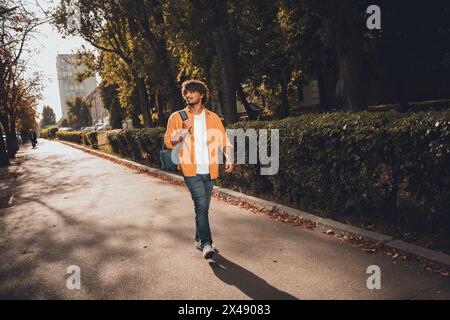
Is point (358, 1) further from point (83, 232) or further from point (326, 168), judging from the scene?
point (83, 232)

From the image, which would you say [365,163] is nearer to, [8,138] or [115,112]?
[8,138]

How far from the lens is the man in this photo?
14.1ft

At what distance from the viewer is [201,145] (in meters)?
4.36

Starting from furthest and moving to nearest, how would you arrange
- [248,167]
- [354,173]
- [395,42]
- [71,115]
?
1. [71,115]
2. [395,42]
3. [248,167]
4. [354,173]

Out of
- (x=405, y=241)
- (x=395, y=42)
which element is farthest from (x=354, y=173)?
(x=395, y=42)

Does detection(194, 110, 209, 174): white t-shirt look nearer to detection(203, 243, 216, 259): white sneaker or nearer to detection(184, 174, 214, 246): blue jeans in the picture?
detection(184, 174, 214, 246): blue jeans

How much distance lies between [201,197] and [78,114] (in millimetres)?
97563

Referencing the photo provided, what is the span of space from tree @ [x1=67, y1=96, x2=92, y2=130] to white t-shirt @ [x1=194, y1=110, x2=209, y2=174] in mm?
96218

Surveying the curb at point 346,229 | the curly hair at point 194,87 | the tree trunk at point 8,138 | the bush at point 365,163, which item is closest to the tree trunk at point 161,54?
the curb at point 346,229

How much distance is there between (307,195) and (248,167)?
5.64 feet

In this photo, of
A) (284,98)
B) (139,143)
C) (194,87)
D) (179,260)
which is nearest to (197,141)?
(194,87)

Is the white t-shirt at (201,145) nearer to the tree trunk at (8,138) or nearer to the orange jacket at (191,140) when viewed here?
the orange jacket at (191,140)

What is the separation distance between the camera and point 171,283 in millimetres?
3936

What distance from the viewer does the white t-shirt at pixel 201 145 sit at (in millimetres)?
4336
